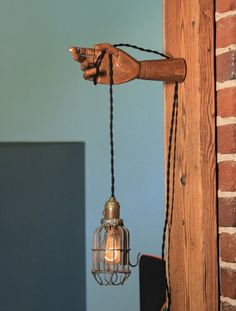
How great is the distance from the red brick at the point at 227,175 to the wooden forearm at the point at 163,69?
0.78ft

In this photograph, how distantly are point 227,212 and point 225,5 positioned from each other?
18.9 inches

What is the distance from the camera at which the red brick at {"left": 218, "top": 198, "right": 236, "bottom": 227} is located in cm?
127

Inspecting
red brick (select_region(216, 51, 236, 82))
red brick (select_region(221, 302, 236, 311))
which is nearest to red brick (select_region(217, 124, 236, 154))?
red brick (select_region(216, 51, 236, 82))

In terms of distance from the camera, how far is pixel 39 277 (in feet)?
A: 9.77

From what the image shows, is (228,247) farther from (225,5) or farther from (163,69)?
(225,5)

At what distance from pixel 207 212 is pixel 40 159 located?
5.97ft

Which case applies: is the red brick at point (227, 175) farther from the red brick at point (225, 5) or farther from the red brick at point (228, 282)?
the red brick at point (225, 5)

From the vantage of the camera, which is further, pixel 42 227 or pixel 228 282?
pixel 42 227

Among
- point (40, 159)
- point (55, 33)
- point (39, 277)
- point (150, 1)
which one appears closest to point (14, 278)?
point (39, 277)

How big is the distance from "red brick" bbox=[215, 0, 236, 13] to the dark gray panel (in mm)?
1809

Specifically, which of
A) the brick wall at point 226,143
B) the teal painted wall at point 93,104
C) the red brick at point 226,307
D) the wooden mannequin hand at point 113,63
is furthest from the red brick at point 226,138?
the teal painted wall at point 93,104

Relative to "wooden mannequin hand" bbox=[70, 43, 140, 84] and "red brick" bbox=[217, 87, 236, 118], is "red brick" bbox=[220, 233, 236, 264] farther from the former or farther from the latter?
"wooden mannequin hand" bbox=[70, 43, 140, 84]

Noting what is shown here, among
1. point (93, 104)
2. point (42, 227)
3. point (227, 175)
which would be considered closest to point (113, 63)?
point (227, 175)

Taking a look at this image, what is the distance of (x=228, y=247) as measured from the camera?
1.27m
